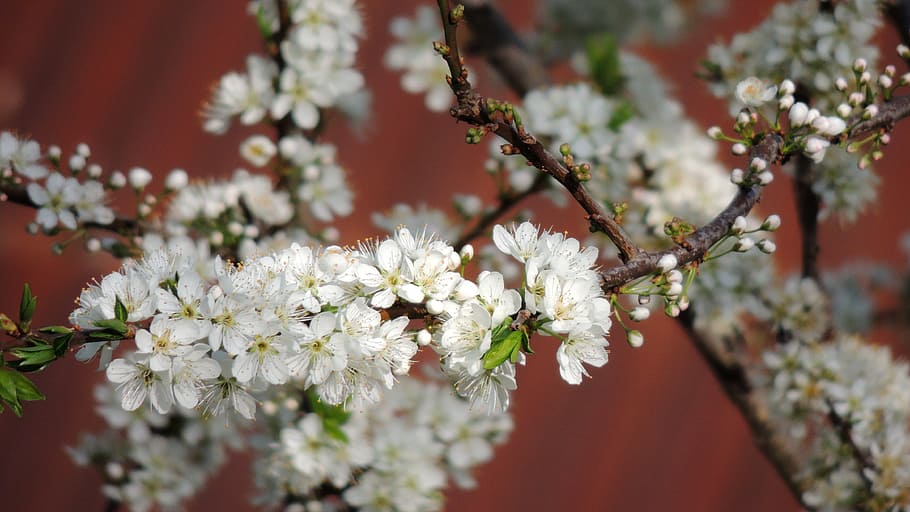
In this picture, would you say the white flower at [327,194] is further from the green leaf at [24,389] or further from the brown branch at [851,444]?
the brown branch at [851,444]

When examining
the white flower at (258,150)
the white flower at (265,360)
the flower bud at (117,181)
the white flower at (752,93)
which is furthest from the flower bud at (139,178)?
the white flower at (752,93)

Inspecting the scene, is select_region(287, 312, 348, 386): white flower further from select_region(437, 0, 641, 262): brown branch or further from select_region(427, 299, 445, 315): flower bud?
select_region(437, 0, 641, 262): brown branch

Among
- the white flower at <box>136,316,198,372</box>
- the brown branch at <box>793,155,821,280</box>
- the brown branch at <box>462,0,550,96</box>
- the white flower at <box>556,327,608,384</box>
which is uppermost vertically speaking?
the brown branch at <box>462,0,550,96</box>

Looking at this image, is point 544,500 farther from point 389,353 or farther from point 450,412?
point 389,353

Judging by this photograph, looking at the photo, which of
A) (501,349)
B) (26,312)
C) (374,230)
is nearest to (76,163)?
(26,312)

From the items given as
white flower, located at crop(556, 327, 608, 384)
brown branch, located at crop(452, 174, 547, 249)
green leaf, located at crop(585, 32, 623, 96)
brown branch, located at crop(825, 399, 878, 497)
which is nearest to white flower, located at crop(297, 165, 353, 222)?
brown branch, located at crop(452, 174, 547, 249)

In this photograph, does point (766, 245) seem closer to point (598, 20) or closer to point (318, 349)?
point (318, 349)
